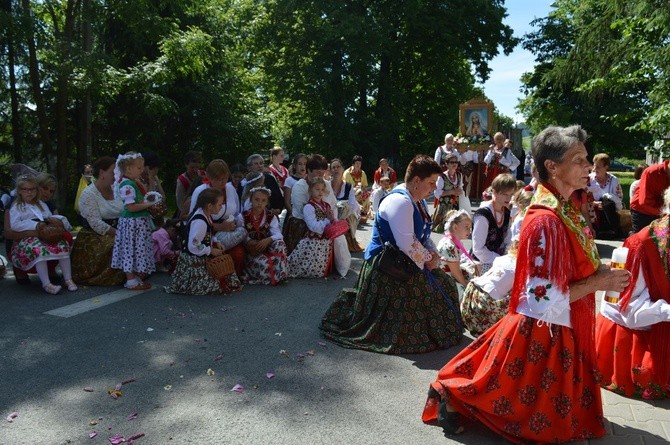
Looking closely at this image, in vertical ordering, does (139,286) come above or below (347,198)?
below

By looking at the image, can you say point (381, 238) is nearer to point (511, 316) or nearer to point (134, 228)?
point (511, 316)

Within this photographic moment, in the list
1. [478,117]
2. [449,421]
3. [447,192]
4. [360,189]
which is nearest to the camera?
[449,421]

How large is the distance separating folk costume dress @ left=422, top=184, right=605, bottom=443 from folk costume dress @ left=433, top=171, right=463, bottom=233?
768 centimetres

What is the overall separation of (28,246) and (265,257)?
2.79 meters

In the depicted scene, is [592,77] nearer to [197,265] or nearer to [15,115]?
[197,265]

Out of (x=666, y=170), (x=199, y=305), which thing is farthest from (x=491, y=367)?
(x=666, y=170)

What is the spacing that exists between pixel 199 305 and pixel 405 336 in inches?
100

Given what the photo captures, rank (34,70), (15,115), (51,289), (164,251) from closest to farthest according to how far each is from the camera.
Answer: (51,289), (164,251), (34,70), (15,115)

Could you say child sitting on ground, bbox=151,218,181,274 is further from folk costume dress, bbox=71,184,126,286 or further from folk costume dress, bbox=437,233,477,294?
folk costume dress, bbox=437,233,477,294

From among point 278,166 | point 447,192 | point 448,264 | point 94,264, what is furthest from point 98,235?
point 447,192

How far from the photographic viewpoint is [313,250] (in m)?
7.59

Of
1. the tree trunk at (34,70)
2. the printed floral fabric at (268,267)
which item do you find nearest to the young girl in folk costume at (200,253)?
the printed floral fabric at (268,267)

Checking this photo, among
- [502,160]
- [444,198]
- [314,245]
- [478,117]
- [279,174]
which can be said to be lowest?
[314,245]

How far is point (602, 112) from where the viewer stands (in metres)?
29.4
